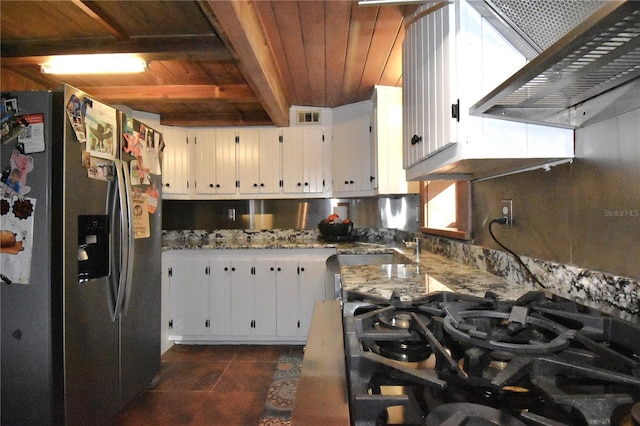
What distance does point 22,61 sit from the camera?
7.10 ft

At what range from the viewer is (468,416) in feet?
1.29

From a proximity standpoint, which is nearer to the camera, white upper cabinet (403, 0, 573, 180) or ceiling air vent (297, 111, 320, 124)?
white upper cabinet (403, 0, 573, 180)

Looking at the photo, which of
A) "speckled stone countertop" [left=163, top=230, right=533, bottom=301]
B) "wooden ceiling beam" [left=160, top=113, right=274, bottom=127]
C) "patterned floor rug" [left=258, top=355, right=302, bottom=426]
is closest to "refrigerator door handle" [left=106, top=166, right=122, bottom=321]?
"patterned floor rug" [left=258, top=355, right=302, bottom=426]

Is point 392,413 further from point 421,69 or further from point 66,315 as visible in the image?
point 66,315

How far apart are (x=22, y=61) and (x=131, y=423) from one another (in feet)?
7.80

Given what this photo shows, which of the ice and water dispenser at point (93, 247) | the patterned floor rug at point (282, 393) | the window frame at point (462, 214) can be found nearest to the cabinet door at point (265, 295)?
the patterned floor rug at point (282, 393)

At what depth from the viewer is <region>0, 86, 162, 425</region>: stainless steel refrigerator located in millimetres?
1447

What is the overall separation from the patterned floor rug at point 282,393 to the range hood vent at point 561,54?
1.50 meters

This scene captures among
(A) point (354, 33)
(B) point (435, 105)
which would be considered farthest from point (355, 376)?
(A) point (354, 33)

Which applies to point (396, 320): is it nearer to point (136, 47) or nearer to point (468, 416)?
point (468, 416)

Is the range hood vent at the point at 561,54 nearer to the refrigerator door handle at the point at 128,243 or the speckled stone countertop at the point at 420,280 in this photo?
the speckled stone countertop at the point at 420,280

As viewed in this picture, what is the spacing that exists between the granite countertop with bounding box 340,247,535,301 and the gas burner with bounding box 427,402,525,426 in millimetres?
537

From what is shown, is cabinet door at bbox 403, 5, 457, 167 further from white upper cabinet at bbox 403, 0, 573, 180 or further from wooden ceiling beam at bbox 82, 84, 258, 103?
wooden ceiling beam at bbox 82, 84, 258, 103

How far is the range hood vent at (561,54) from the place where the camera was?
508 millimetres
